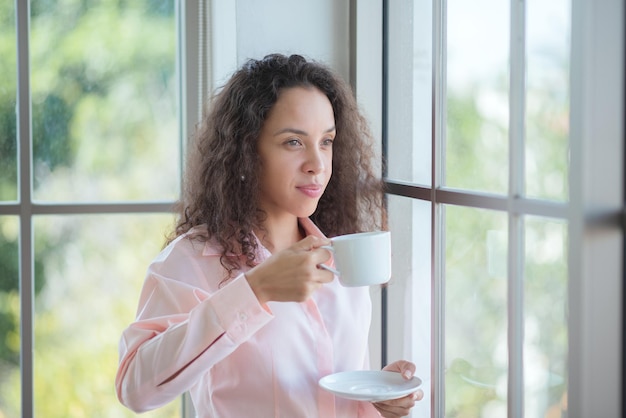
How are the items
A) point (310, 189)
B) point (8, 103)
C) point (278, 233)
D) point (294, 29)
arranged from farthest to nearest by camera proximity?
point (8, 103), point (294, 29), point (278, 233), point (310, 189)

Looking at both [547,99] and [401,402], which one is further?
[401,402]

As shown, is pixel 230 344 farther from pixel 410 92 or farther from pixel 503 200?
pixel 410 92

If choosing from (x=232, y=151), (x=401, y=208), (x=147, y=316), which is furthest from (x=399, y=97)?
(x=147, y=316)

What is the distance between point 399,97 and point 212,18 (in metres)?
0.55

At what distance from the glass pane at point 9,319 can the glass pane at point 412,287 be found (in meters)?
0.98

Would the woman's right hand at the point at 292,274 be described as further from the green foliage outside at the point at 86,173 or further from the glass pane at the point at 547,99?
the green foliage outside at the point at 86,173

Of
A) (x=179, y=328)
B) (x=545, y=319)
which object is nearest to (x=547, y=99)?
(x=545, y=319)

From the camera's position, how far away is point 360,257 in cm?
138

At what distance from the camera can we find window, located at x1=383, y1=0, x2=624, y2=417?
1.12 m

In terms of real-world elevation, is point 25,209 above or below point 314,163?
below

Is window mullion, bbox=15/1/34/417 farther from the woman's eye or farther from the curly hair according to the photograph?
the woman's eye

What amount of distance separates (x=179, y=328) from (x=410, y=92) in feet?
2.48

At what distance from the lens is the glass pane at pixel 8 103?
7.04 feet

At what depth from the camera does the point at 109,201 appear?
225 cm
